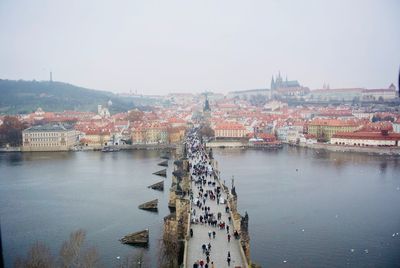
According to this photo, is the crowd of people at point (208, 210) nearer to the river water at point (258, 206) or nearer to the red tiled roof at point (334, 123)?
the river water at point (258, 206)

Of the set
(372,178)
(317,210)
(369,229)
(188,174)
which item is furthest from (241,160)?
(369,229)

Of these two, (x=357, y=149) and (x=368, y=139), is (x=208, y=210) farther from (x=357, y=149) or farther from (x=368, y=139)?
(x=368, y=139)

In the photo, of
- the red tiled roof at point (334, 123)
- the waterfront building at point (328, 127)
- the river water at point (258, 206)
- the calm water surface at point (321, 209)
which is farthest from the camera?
the red tiled roof at point (334, 123)

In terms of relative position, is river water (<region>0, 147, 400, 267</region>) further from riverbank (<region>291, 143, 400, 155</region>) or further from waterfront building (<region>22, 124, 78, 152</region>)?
waterfront building (<region>22, 124, 78, 152</region>)

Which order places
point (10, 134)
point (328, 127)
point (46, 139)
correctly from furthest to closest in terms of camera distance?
point (328, 127) < point (10, 134) < point (46, 139)

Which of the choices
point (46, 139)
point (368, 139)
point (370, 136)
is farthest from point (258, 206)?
point (46, 139)

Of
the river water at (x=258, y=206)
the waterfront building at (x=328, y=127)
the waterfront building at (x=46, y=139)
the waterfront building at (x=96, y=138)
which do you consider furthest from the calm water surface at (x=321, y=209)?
the waterfront building at (x=46, y=139)
